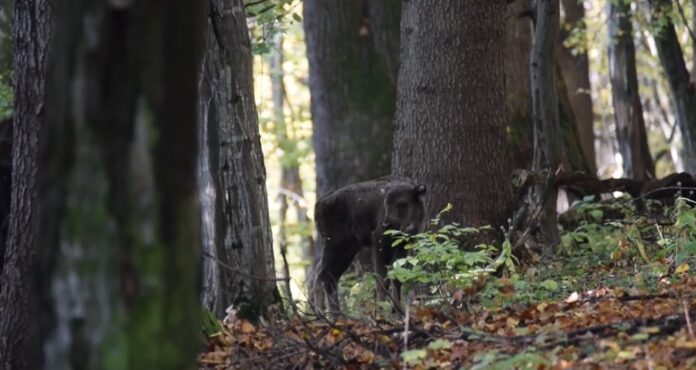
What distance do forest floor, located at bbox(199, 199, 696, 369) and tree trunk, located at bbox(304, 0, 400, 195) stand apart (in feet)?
28.9

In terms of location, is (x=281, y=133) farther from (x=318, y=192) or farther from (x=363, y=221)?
(x=363, y=221)

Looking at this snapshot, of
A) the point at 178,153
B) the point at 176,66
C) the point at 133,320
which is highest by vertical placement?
the point at 176,66

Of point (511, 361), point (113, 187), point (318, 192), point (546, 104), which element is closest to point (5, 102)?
point (546, 104)

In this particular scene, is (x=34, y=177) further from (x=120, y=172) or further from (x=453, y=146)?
(x=453, y=146)

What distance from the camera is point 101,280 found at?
4.50m

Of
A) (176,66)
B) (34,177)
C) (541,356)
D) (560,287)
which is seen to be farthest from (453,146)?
(176,66)

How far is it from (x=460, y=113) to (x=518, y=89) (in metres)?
6.13

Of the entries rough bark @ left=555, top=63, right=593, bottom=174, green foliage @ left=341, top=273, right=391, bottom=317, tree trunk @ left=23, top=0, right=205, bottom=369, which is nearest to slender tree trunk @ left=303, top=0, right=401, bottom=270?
rough bark @ left=555, top=63, right=593, bottom=174

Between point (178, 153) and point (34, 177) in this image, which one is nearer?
point (178, 153)

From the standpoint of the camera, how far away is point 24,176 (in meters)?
8.38

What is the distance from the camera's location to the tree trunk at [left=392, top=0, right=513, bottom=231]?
1332 centimetres

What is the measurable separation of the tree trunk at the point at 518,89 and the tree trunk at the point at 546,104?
181 inches

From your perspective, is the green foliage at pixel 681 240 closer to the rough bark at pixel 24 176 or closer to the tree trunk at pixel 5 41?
the rough bark at pixel 24 176

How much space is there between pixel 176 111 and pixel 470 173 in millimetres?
8977
